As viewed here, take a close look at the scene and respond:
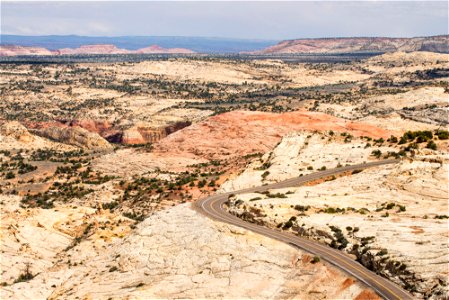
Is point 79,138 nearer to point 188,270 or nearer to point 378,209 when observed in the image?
point 188,270

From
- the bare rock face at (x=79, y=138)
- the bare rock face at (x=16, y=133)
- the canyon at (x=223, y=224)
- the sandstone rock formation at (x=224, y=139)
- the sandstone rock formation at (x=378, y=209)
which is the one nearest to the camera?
the sandstone rock formation at (x=378, y=209)

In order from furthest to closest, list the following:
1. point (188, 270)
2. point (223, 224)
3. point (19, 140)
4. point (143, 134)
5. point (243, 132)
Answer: point (143, 134), point (19, 140), point (243, 132), point (223, 224), point (188, 270)

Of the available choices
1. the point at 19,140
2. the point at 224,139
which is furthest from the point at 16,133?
the point at 224,139

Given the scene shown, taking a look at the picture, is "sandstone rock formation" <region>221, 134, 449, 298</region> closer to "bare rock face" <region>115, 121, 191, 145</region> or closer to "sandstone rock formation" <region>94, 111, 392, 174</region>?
"sandstone rock formation" <region>94, 111, 392, 174</region>

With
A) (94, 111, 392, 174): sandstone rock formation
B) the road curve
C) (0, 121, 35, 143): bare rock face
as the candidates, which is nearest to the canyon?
(94, 111, 392, 174): sandstone rock formation

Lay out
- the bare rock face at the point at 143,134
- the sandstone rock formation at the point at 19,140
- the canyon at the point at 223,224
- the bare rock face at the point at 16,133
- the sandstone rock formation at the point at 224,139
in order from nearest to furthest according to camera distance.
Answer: the canyon at the point at 223,224 < the sandstone rock formation at the point at 224,139 < the sandstone rock formation at the point at 19,140 < the bare rock face at the point at 16,133 < the bare rock face at the point at 143,134

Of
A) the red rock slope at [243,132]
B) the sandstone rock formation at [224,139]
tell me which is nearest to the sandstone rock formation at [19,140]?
the sandstone rock formation at [224,139]

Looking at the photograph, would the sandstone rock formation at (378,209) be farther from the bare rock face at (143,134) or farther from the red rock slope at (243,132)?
the bare rock face at (143,134)
